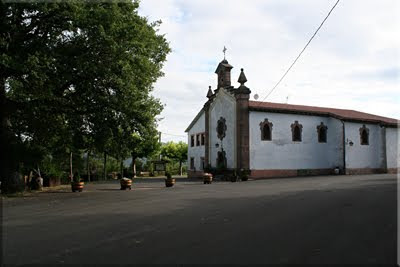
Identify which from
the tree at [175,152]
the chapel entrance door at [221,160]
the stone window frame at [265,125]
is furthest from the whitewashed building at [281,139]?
the tree at [175,152]

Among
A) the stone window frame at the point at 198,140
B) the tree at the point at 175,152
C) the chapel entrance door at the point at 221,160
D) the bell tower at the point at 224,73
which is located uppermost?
the bell tower at the point at 224,73

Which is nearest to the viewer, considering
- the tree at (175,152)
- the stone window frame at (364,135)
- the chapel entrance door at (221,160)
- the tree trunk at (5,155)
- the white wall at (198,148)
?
the tree trunk at (5,155)

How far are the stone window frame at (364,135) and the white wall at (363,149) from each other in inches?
13.7

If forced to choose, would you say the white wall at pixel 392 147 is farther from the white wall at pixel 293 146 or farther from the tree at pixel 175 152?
the tree at pixel 175 152

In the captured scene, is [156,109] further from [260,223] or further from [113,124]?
[260,223]

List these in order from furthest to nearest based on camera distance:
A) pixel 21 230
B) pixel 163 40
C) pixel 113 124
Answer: pixel 163 40 → pixel 113 124 → pixel 21 230

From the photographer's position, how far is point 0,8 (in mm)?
17562

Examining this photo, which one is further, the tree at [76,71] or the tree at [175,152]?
the tree at [175,152]

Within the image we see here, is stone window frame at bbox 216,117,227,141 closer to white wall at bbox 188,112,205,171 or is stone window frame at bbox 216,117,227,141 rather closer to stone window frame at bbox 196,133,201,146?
white wall at bbox 188,112,205,171

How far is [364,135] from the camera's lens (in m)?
42.0

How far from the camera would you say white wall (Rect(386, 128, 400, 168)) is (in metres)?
43.0

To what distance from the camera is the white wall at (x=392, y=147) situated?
43031mm

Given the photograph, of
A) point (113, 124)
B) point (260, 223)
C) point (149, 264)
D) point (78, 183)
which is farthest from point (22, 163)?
point (149, 264)

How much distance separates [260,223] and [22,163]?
18.0m
